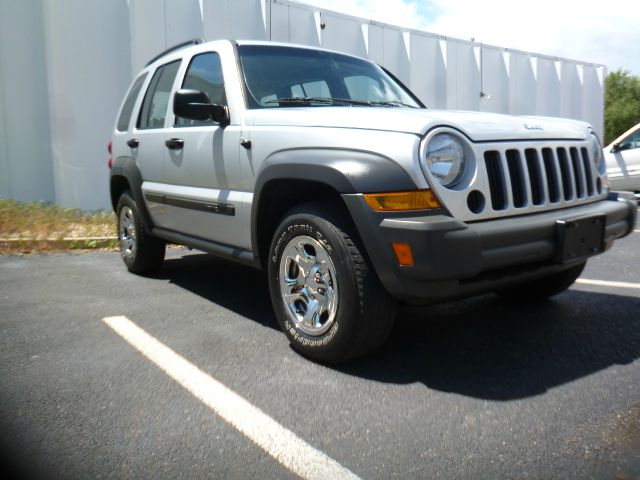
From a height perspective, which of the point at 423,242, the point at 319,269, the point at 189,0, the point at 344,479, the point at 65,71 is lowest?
the point at 344,479

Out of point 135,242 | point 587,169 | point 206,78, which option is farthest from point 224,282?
point 587,169

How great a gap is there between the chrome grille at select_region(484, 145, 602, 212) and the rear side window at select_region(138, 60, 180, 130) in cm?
287

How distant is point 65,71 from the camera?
8750 mm

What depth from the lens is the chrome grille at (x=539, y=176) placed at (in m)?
2.88

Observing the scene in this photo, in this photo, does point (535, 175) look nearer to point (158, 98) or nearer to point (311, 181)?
point (311, 181)

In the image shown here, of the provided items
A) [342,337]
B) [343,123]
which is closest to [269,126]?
[343,123]

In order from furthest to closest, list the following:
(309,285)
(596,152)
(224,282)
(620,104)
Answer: (620,104) → (224,282) → (596,152) → (309,285)

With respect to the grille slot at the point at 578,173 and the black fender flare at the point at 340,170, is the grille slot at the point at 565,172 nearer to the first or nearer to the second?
the grille slot at the point at 578,173

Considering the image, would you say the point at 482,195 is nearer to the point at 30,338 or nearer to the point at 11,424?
the point at 11,424

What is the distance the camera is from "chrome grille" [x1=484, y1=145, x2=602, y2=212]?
2.88 metres

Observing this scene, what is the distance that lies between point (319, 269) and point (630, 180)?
348 inches

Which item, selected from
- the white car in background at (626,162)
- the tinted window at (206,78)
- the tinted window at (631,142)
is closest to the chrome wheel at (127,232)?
the tinted window at (206,78)

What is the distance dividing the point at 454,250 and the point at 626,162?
29.5ft

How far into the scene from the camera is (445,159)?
2766 mm
